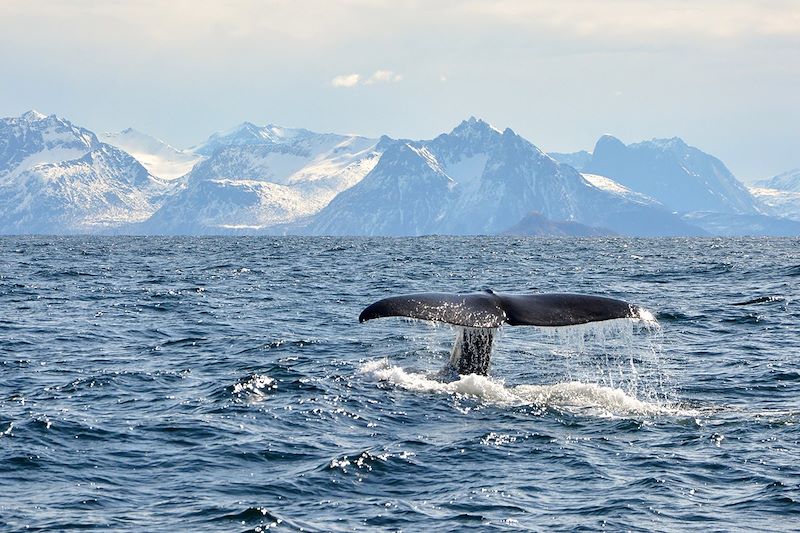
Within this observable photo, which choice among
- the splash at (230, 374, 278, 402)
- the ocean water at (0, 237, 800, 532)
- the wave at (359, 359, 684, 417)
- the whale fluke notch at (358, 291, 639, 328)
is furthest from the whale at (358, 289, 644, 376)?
the splash at (230, 374, 278, 402)

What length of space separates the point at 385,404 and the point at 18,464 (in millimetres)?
4864

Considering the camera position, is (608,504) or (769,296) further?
(769,296)

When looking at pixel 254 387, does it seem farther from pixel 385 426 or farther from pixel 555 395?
pixel 555 395

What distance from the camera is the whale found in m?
11.7

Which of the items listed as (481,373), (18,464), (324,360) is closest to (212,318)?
(324,360)

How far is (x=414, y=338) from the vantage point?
22172 mm

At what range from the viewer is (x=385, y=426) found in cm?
1323

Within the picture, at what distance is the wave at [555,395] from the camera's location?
46.7ft

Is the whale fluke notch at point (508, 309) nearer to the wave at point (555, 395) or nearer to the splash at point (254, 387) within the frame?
the wave at point (555, 395)

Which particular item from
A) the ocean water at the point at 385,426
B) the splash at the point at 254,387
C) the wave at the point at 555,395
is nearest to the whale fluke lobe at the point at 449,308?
the ocean water at the point at 385,426

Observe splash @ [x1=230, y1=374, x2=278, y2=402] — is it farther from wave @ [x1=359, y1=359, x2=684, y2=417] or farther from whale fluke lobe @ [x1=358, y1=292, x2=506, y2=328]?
whale fluke lobe @ [x1=358, y1=292, x2=506, y2=328]

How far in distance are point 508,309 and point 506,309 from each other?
0.09ft

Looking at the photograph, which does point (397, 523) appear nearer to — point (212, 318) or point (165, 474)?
point (165, 474)

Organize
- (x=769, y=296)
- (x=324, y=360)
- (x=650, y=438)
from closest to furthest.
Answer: (x=650, y=438) < (x=324, y=360) < (x=769, y=296)
